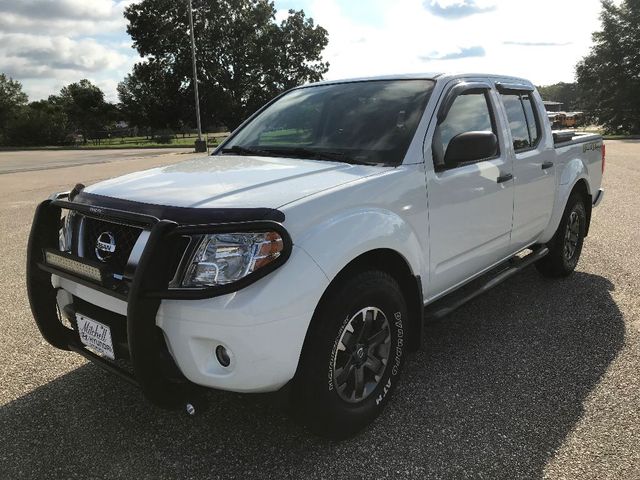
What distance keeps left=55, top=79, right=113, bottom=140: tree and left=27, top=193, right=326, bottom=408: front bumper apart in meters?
65.9

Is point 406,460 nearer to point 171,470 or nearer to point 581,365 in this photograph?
point 171,470

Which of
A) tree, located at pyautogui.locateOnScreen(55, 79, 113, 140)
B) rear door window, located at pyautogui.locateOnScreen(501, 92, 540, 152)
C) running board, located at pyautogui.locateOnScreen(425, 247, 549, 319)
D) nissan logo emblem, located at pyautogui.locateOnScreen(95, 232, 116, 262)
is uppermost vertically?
tree, located at pyautogui.locateOnScreen(55, 79, 113, 140)

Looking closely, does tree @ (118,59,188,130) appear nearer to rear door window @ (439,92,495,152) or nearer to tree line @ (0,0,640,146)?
tree line @ (0,0,640,146)

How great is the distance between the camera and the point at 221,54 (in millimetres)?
50219

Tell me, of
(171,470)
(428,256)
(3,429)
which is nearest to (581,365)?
(428,256)

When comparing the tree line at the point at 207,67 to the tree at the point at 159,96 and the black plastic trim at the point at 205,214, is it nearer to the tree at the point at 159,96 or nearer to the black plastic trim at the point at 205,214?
the tree at the point at 159,96

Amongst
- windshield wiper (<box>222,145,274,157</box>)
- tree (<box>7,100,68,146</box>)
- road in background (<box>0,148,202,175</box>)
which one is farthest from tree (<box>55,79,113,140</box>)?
windshield wiper (<box>222,145,274,157</box>)

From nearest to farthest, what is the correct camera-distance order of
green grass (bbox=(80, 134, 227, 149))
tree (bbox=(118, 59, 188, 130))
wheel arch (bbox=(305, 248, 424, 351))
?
wheel arch (bbox=(305, 248, 424, 351)) → green grass (bbox=(80, 134, 227, 149)) → tree (bbox=(118, 59, 188, 130))

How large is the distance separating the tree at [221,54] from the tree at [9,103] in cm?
1012

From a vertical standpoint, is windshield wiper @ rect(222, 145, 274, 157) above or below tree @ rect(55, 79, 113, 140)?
below

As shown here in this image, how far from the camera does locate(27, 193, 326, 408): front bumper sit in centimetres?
212

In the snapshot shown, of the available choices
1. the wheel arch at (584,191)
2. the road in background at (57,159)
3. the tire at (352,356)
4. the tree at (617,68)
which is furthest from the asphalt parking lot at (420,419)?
the tree at (617,68)

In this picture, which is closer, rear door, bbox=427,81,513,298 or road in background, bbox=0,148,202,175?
rear door, bbox=427,81,513,298

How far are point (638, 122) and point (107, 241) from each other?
1783 inches
